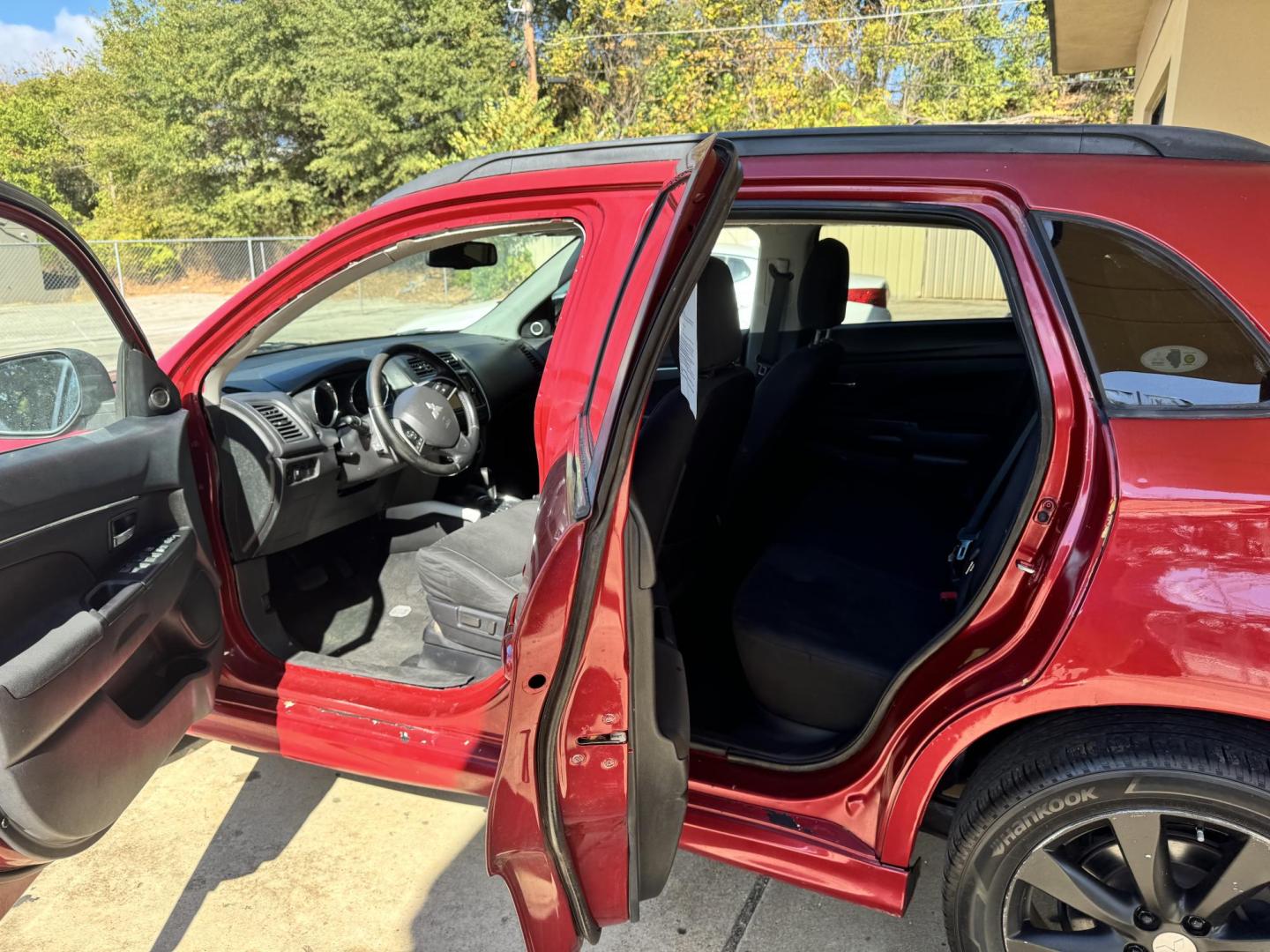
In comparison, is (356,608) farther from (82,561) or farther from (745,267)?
(745,267)

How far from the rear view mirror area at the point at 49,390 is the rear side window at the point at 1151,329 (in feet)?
6.26

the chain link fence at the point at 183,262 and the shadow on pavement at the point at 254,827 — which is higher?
the chain link fence at the point at 183,262

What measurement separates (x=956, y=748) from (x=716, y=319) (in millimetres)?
1063

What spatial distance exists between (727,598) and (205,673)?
1407mm

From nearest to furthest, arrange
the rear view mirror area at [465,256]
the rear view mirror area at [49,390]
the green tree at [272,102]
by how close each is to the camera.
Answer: the rear view mirror area at [49,390], the rear view mirror area at [465,256], the green tree at [272,102]

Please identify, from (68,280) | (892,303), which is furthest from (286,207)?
(68,280)

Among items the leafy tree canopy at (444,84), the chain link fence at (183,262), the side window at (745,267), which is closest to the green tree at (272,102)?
the leafy tree canopy at (444,84)

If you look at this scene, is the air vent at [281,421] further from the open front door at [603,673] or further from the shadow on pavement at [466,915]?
the shadow on pavement at [466,915]

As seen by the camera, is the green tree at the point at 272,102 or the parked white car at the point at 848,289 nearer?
the parked white car at the point at 848,289

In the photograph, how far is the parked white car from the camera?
4.07 meters

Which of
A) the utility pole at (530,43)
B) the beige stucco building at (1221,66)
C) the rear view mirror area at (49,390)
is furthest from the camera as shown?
the utility pole at (530,43)

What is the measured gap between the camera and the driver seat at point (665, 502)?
1.91 m

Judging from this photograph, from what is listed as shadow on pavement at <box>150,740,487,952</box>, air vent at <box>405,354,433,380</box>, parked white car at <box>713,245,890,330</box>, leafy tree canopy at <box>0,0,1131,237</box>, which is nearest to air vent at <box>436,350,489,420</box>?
air vent at <box>405,354,433,380</box>

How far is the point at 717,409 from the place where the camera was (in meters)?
2.11
